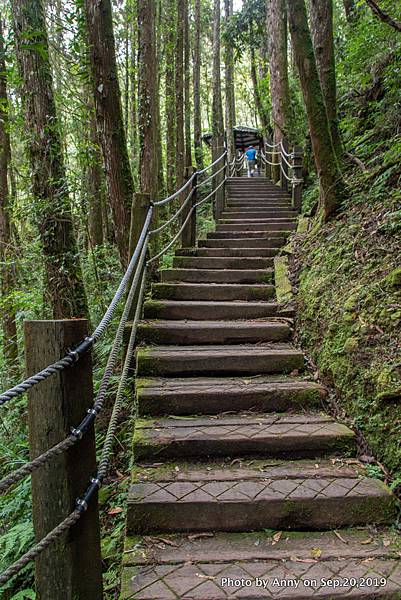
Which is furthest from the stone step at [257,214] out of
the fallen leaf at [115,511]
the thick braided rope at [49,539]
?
the thick braided rope at [49,539]

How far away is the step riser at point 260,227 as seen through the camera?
313 inches

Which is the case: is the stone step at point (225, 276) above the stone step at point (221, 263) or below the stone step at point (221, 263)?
below

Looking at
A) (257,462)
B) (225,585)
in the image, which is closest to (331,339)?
(257,462)

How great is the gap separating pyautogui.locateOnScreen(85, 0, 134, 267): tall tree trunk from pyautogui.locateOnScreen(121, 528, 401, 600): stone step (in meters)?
3.50

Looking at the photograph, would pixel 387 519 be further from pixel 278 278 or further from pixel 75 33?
pixel 75 33

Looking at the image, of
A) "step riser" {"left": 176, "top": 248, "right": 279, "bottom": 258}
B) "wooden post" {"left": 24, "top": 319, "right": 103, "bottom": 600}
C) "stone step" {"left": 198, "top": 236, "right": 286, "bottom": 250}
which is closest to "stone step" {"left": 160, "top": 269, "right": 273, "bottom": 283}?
"step riser" {"left": 176, "top": 248, "right": 279, "bottom": 258}

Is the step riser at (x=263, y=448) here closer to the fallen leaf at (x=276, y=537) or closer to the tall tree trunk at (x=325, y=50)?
the fallen leaf at (x=276, y=537)

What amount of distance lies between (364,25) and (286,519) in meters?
8.67

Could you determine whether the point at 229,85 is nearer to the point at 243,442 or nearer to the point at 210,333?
the point at 210,333

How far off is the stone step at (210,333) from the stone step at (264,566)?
2.11 meters

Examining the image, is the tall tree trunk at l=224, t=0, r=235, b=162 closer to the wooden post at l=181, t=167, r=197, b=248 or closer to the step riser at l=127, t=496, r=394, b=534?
the wooden post at l=181, t=167, r=197, b=248

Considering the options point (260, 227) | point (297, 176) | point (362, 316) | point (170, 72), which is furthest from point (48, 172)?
point (170, 72)

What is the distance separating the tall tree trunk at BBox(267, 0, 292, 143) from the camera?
12.8m

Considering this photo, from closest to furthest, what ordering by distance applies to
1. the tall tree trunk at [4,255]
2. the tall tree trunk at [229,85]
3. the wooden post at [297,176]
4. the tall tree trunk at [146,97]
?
the tall tree trunk at [146,97], the tall tree trunk at [4,255], the wooden post at [297,176], the tall tree trunk at [229,85]
